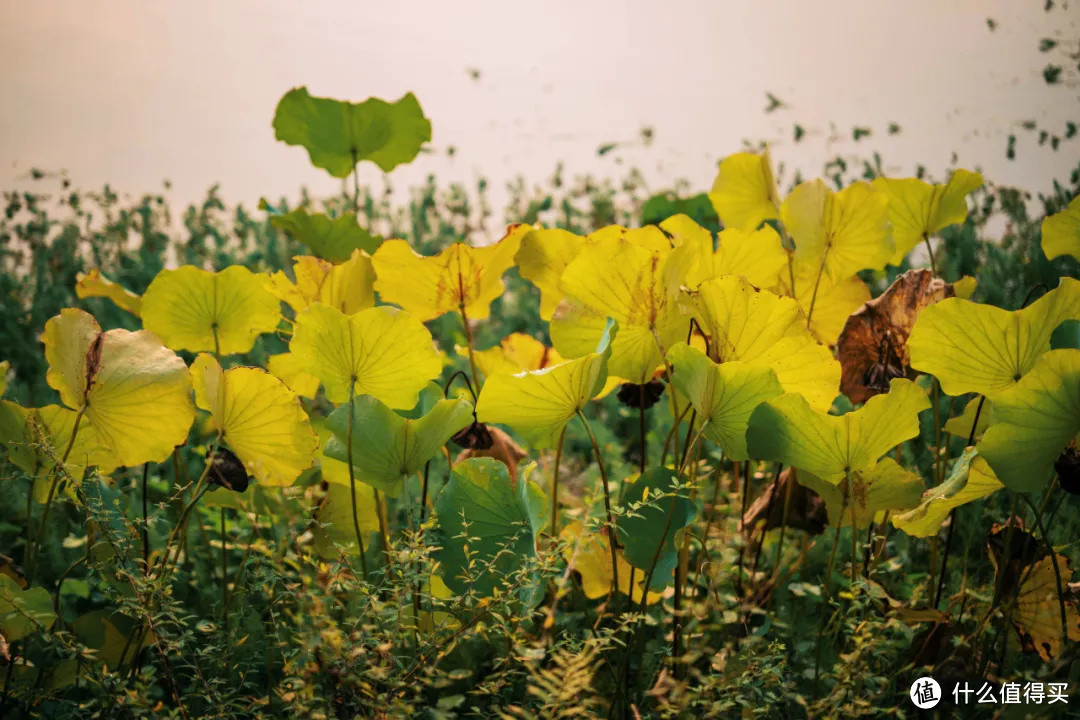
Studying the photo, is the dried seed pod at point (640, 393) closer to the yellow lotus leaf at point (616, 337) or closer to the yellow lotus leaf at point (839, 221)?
the yellow lotus leaf at point (616, 337)

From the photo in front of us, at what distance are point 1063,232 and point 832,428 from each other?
43 centimetres

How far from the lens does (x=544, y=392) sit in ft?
2.46

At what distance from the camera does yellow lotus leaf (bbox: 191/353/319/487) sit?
2.53 ft

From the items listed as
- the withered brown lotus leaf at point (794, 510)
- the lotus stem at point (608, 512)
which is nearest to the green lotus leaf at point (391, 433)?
the lotus stem at point (608, 512)

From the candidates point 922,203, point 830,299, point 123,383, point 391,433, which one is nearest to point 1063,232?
point 922,203

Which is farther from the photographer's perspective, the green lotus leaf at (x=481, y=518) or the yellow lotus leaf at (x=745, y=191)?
the yellow lotus leaf at (x=745, y=191)

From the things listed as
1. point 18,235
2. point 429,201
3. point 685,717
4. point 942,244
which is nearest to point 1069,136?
point 942,244

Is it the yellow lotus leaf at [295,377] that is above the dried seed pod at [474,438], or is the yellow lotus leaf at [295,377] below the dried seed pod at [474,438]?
above

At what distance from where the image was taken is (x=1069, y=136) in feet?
7.65

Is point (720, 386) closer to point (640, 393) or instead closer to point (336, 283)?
point (640, 393)

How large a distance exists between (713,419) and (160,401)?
51 cm

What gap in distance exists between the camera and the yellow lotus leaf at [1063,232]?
36.9 inches

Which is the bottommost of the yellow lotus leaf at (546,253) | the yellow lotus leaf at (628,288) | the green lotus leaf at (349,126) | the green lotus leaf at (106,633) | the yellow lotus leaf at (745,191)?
the green lotus leaf at (106,633)

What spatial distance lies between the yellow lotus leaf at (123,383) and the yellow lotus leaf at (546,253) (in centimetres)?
35
